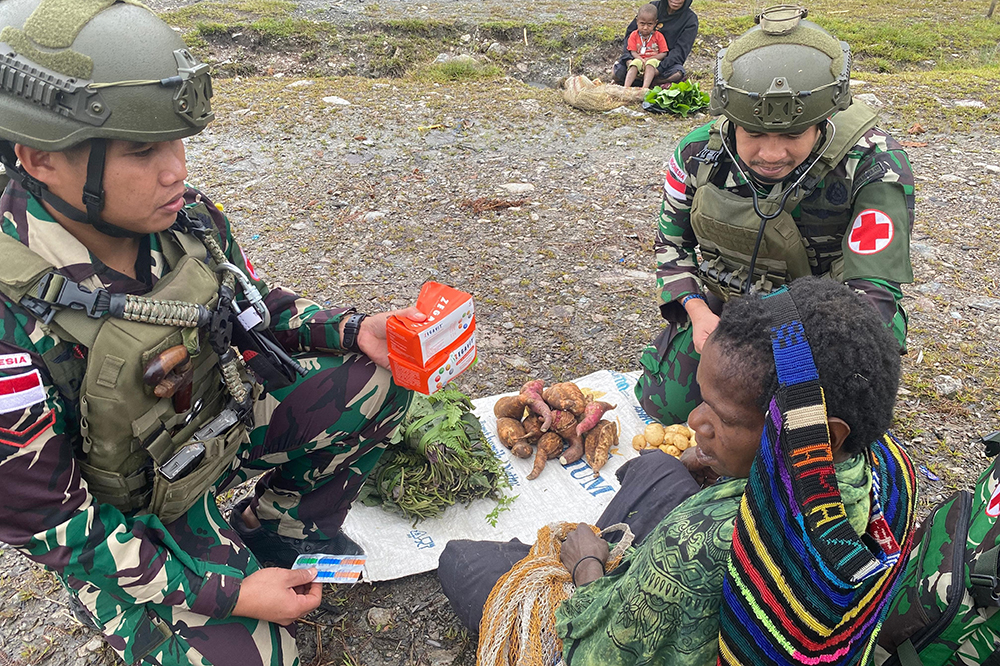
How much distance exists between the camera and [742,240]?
314 centimetres

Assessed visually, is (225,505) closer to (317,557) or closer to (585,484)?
(317,557)

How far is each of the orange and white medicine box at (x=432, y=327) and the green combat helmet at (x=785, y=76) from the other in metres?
1.38

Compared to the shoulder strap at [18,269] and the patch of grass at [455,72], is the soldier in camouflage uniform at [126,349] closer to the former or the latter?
the shoulder strap at [18,269]

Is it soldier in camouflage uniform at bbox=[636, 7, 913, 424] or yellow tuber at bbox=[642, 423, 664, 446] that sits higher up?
soldier in camouflage uniform at bbox=[636, 7, 913, 424]

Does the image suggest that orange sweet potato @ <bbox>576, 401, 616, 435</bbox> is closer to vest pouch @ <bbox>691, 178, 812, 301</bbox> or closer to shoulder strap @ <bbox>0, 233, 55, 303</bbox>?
vest pouch @ <bbox>691, 178, 812, 301</bbox>

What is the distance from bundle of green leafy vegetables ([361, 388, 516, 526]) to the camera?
3047 mm

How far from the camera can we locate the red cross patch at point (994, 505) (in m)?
1.86

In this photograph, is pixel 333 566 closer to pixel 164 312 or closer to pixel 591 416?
pixel 164 312

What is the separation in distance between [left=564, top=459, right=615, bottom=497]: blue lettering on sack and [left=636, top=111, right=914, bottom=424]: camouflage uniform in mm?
A: 497

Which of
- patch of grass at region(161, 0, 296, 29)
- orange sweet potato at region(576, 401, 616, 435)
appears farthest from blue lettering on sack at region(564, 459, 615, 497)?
patch of grass at region(161, 0, 296, 29)

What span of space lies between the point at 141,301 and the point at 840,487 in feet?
6.00

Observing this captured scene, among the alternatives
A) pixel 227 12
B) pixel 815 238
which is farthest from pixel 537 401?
pixel 227 12

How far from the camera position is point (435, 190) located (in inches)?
234

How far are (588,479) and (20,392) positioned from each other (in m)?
2.32
